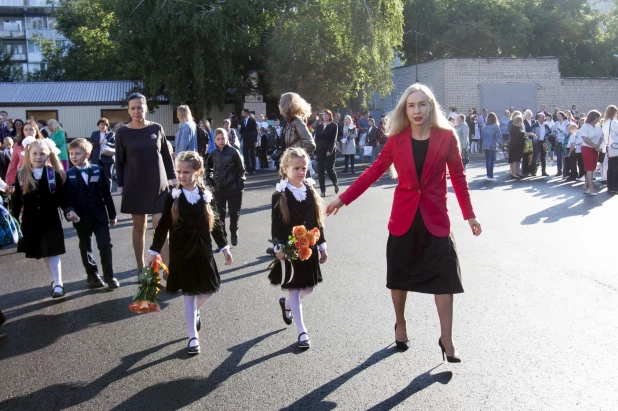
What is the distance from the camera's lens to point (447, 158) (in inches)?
197

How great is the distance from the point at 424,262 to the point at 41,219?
425 cm

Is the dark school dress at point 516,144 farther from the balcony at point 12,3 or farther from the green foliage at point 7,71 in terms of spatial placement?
the balcony at point 12,3

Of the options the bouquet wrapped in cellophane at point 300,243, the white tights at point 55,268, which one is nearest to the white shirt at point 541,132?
the white tights at point 55,268

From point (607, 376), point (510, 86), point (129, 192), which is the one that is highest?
point (510, 86)

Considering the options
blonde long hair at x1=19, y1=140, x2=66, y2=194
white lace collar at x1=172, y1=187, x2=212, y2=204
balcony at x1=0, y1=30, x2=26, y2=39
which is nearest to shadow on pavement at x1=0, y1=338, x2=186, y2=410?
white lace collar at x1=172, y1=187, x2=212, y2=204

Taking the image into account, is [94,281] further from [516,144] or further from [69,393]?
[516,144]

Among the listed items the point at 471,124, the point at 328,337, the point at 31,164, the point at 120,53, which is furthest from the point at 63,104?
the point at 328,337

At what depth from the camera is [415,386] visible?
4.55 meters

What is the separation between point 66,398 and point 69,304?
8.45 ft

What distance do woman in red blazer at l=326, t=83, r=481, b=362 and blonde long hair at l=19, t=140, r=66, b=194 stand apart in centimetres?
393

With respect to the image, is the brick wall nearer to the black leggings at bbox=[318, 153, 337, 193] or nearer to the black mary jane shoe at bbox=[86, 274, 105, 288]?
the black leggings at bbox=[318, 153, 337, 193]

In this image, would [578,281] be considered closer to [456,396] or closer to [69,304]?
[456,396]

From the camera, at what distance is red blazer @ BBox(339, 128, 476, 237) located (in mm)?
4918

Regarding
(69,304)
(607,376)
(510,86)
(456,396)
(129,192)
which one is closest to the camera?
(456,396)
